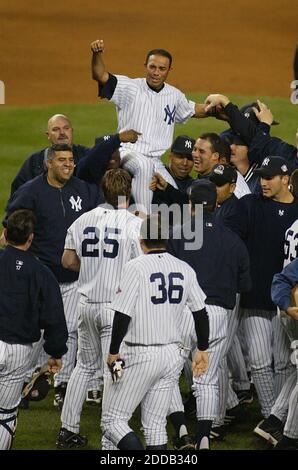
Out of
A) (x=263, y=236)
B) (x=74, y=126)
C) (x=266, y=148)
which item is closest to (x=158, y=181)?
(x=266, y=148)

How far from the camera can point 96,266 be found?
719 cm

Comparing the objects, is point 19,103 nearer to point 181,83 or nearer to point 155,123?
point 181,83

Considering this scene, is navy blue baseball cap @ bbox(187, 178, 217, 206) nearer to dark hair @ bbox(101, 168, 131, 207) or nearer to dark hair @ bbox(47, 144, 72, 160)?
dark hair @ bbox(101, 168, 131, 207)

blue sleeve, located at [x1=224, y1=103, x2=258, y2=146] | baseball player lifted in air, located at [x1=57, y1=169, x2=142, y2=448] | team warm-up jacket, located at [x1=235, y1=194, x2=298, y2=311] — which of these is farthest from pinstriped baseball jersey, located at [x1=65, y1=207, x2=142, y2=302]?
blue sleeve, located at [x1=224, y1=103, x2=258, y2=146]

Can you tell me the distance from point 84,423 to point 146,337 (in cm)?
179

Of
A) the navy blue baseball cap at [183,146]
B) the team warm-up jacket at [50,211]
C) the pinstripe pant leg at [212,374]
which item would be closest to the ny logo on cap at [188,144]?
the navy blue baseball cap at [183,146]

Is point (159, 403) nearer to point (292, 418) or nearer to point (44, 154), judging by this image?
point (292, 418)

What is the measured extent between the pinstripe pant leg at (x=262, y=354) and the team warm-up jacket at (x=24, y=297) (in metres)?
1.57

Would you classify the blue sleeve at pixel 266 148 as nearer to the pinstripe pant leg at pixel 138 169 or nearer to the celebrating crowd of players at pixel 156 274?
the celebrating crowd of players at pixel 156 274

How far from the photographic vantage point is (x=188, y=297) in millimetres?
6426

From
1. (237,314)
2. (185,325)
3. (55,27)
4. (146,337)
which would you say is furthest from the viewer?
(55,27)

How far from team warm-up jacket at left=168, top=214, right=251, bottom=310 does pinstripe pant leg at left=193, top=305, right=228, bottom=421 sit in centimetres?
8

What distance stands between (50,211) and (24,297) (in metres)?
1.58

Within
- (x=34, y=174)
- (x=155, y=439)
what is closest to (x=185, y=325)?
(x=155, y=439)
